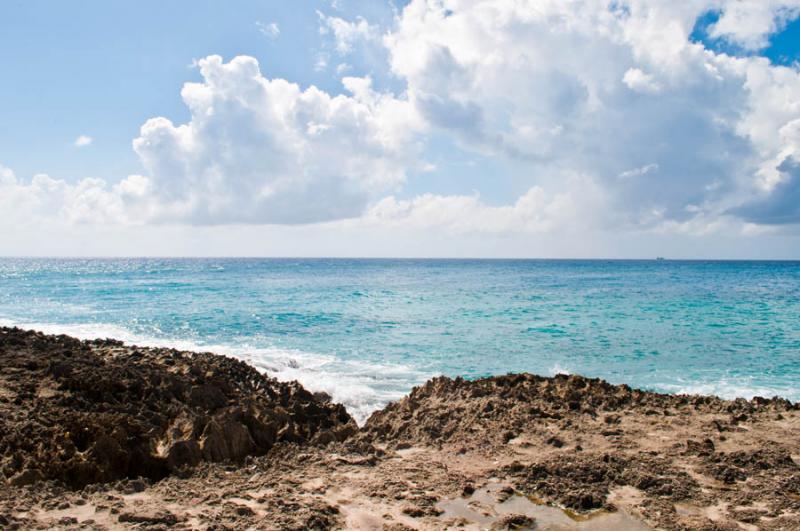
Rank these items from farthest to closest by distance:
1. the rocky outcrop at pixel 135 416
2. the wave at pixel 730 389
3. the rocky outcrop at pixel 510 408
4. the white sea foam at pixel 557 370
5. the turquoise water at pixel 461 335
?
1. the white sea foam at pixel 557 370
2. the turquoise water at pixel 461 335
3. the wave at pixel 730 389
4. the rocky outcrop at pixel 510 408
5. the rocky outcrop at pixel 135 416

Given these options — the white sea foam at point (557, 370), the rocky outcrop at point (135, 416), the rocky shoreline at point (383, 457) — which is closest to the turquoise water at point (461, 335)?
the white sea foam at point (557, 370)

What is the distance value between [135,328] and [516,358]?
58.9 ft

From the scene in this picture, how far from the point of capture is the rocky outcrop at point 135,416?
6.48 metres

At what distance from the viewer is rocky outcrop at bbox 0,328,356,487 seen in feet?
21.2

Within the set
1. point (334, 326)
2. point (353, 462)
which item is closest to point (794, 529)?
point (353, 462)

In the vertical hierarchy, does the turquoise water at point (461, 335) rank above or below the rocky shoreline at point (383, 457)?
below

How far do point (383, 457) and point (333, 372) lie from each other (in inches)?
350

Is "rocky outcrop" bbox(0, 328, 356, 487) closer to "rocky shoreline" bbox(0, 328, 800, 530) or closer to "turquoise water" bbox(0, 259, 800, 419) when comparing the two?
"rocky shoreline" bbox(0, 328, 800, 530)

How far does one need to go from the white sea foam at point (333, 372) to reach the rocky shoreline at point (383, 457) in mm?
2483

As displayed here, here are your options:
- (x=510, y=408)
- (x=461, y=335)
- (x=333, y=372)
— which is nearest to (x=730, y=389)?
(x=510, y=408)

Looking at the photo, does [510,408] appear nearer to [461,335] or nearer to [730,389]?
[730,389]

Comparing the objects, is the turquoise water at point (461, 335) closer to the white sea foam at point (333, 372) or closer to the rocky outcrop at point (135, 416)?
the white sea foam at point (333, 372)

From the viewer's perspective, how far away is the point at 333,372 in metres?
15.9

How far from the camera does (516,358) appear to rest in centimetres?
1836
